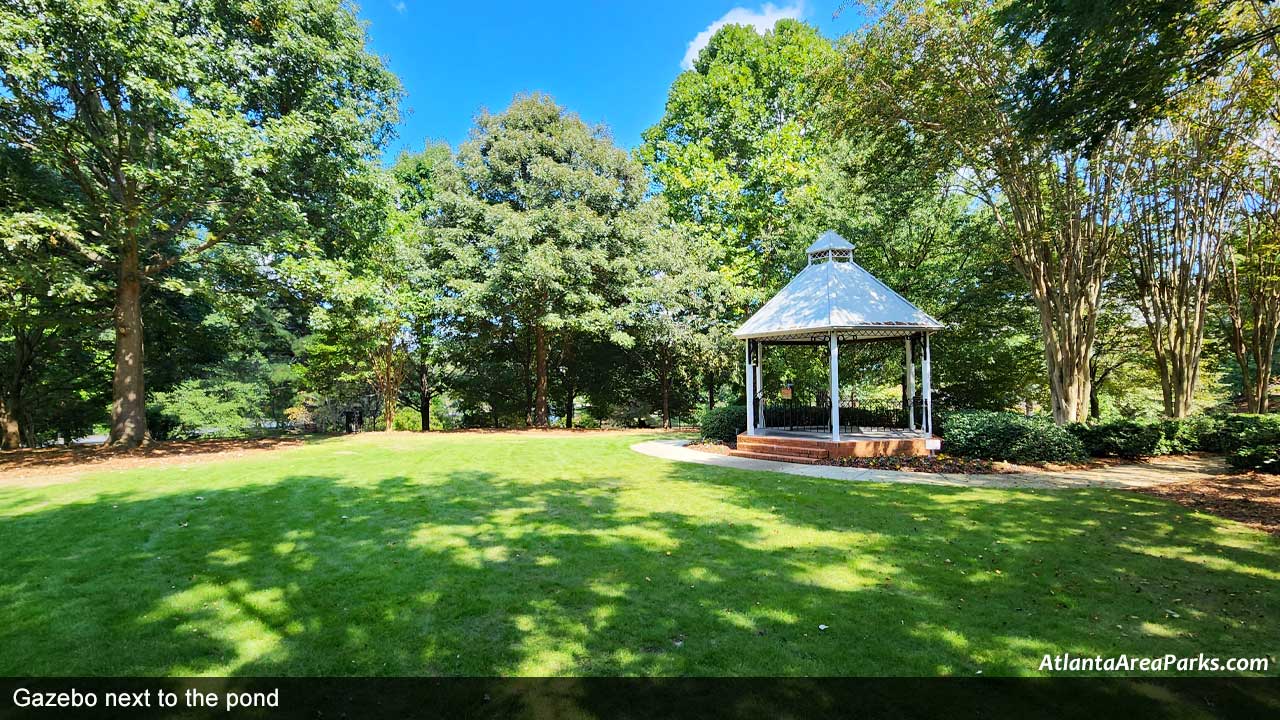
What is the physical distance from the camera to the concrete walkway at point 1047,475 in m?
8.79

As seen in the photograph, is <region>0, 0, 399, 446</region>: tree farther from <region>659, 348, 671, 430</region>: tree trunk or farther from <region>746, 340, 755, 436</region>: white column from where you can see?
<region>659, 348, 671, 430</region>: tree trunk

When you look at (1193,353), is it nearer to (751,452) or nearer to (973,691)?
(751,452)

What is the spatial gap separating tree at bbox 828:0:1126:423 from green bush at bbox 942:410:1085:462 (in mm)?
2586

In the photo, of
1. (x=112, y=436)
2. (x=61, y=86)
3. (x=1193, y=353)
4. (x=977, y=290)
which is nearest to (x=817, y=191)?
(x=977, y=290)

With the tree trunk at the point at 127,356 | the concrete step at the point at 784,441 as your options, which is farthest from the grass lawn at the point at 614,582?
the tree trunk at the point at 127,356

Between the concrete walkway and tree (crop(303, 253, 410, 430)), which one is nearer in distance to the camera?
the concrete walkway

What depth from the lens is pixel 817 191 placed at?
813 inches

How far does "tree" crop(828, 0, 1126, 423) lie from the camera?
11000 millimetres

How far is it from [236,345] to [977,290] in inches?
1112

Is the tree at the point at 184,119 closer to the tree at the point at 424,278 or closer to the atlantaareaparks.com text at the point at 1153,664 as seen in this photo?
the tree at the point at 424,278

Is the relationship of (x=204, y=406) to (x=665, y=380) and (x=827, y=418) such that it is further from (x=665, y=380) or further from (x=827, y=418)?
(x=827, y=418)

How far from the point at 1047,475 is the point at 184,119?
18.7 metres

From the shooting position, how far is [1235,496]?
298 inches

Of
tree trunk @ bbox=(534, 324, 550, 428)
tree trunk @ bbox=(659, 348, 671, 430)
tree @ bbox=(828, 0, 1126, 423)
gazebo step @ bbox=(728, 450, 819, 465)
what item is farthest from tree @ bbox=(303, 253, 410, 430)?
tree @ bbox=(828, 0, 1126, 423)
